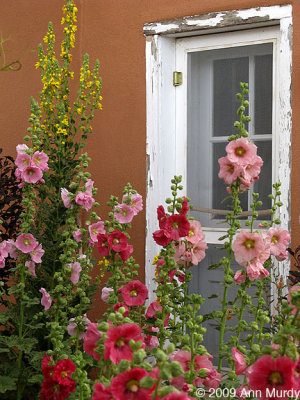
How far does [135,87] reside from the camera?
424cm

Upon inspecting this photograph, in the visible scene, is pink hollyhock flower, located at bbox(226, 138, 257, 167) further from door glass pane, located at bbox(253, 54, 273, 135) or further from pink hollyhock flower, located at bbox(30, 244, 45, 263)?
door glass pane, located at bbox(253, 54, 273, 135)

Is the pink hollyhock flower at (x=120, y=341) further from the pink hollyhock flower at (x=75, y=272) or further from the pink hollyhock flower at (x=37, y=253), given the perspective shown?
the pink hollyhock flower at (x=37, y=253)

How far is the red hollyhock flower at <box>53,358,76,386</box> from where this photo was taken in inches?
80.4

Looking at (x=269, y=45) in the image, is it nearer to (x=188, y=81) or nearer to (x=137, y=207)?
(x=188, y=81)

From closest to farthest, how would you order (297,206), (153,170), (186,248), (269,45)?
1. (186,248)
2. (297,206)
3. (269,45)
4. (153,170)

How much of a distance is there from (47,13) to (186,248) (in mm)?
2820

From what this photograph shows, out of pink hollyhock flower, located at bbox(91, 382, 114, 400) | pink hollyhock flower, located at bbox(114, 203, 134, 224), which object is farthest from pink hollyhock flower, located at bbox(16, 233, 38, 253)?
pink hollyhock flower, located at bbox(91, 382, 114, 400)

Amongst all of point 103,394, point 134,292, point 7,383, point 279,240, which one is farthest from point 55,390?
point 103,394

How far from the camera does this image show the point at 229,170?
213 centimetres

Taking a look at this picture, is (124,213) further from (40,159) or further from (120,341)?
(120,341)

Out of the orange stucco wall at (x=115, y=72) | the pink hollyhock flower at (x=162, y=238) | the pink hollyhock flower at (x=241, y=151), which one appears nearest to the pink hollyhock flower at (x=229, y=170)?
the pink hollyhock flower at (x=241, y=151)

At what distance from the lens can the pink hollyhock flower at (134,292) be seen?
2330 mm

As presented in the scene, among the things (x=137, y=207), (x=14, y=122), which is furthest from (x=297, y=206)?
(x=14, y=122)

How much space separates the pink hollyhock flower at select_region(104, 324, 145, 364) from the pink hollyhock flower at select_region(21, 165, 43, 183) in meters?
1.59
